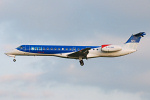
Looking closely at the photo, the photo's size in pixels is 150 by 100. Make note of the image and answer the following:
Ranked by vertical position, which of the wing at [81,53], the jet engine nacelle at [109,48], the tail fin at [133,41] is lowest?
the wing at [81,53]

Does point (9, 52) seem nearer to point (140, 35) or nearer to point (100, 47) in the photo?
point (100, 47)

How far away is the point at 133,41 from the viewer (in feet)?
207

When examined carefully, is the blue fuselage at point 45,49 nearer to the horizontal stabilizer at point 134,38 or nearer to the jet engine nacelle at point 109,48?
the jet engine nacelle at point 109,48

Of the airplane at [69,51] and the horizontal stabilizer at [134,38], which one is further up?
the horizontal stabilizer at [134,38]

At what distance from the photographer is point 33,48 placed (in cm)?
5953

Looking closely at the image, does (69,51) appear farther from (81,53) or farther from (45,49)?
(45,49)

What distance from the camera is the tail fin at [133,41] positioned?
62.9 metres

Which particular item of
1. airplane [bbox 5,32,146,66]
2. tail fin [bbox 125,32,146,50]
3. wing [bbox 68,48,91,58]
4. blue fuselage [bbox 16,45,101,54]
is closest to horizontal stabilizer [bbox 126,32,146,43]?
tail fin [bbox 125,32,146,50]

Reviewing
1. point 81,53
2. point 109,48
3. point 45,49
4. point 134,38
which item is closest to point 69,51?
point 81,53

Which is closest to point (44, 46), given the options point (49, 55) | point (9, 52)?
point (49, 55)

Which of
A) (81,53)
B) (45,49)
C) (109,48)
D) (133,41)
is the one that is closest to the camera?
(81,53)

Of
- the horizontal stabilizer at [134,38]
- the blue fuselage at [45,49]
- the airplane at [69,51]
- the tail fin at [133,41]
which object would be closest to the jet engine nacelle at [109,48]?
the airplane at [69,51]

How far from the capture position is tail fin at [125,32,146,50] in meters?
62.9

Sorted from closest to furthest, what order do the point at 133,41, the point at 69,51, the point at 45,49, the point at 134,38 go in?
1. the point at 45,49
2. the point at 69,51
3. the point at 133,41
4. the point at 134,38
